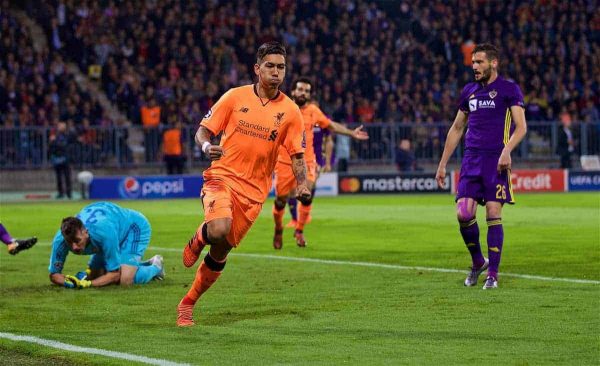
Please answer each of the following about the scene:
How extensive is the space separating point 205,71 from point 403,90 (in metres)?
6.49

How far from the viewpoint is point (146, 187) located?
3284cm

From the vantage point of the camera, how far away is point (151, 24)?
36.2 m

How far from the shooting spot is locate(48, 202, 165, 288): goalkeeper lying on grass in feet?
37.5

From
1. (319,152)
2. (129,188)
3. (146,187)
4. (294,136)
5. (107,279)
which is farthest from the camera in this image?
(146,187)

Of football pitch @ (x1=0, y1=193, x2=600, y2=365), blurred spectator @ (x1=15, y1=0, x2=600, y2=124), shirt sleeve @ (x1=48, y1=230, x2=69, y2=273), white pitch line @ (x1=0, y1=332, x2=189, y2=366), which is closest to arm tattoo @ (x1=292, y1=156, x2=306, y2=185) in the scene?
football pitch @ (x1=0, y1=193, x2=600, y2=365)

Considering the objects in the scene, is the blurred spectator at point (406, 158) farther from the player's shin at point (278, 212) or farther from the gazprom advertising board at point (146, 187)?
the player's shin at point (278, 212)

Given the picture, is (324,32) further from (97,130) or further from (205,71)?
(97,130)

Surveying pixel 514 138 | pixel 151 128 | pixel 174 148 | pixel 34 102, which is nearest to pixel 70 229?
pixel 514 138

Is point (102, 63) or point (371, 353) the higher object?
point (102, 63)

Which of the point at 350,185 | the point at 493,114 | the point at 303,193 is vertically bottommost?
the point at 350,185

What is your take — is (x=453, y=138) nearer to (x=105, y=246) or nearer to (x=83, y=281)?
(x=105, y=246)

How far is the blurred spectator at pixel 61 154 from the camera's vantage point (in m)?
31.9

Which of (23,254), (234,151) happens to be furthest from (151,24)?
(234,151)

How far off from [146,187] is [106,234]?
21412 millimetres
